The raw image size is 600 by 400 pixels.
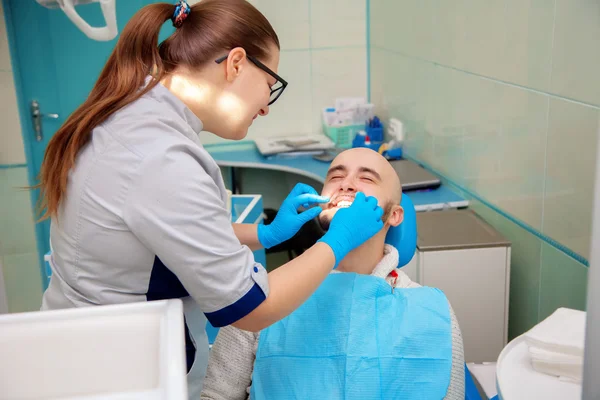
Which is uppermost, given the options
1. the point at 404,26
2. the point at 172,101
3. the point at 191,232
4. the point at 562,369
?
the point at 404,26

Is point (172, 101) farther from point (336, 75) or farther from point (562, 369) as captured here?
point (336, 75)

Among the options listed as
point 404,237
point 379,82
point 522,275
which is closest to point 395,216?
point 404,237

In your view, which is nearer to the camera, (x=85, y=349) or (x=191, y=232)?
(x=85, y=349)

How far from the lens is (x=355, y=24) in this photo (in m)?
4.21

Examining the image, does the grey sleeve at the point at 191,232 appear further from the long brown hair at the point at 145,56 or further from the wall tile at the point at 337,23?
the wall tile at the point at 337,23

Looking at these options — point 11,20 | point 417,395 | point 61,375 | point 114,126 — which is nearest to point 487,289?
point 417,395

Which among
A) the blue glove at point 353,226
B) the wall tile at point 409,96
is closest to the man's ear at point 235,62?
the blue glove at point 353,226

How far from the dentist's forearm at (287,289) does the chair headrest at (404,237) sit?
0.61 m

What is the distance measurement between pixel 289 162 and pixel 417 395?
233cm

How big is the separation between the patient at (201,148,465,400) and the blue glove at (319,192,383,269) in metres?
0.21

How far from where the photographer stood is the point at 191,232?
3.83 ft

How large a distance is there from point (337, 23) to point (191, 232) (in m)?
3.30

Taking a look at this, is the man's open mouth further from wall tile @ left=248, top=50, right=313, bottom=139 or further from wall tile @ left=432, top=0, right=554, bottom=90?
wall tile @ left=248, top=50, right=313, bottom=139

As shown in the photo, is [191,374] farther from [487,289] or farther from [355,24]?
[355,24]
